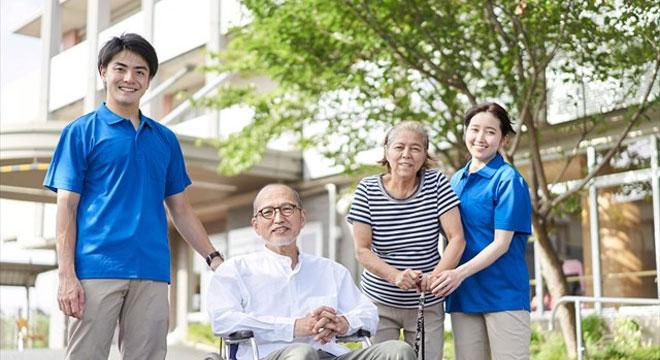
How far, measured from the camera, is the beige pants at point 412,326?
14.1ft

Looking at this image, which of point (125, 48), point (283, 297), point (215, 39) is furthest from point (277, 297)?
point (215, 39)

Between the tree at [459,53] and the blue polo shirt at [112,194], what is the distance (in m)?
4.78

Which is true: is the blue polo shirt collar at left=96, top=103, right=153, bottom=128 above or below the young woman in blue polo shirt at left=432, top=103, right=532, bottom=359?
above

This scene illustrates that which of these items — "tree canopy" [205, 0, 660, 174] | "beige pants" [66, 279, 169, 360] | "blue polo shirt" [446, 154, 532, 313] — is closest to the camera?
"beige pants" [66, 279, 169, 360]

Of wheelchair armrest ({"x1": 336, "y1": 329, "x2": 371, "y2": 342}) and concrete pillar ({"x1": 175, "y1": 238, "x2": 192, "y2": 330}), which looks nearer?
wheelchair armrest ({"x1": 336, "y1": 329, "x2": 371, "y2": 342})

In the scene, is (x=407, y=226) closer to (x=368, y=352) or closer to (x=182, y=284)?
(x=368, y=352)

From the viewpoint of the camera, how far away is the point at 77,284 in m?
3.56

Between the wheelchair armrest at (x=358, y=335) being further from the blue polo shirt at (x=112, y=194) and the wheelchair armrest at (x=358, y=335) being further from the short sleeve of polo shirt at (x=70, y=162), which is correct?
the short sleeve of polo shirt at (x=70, y=162)

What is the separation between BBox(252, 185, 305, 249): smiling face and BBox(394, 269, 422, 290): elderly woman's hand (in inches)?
18.3

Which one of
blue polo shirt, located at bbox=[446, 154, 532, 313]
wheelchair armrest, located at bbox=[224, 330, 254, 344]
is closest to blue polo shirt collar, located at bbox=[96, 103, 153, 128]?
wheelchair armrest, located at bbox=[224, 330, 254, 344]

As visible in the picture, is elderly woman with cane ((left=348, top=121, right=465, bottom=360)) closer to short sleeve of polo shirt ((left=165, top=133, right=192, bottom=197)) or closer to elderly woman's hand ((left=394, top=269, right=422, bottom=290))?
elderly woman's hand ((left=394, top=269, right=422, bottom=290))

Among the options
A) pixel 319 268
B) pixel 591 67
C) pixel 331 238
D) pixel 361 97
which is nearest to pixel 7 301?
pixel 331 238

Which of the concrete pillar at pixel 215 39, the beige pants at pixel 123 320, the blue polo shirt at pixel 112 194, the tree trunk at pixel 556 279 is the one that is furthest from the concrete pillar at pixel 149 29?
the beige pants at pixel 123 320

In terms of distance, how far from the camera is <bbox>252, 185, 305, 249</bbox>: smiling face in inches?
162
